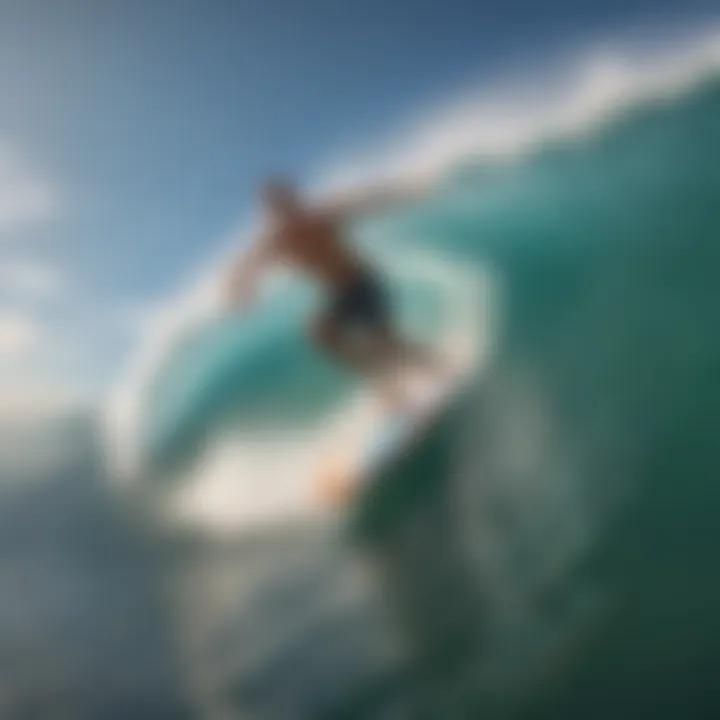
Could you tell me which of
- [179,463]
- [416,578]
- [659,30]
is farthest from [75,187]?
[659,30]

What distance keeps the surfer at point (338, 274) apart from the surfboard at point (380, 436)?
2cm

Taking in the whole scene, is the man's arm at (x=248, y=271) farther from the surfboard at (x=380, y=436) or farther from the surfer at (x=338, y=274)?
the surfboard at (x=380, y=436)

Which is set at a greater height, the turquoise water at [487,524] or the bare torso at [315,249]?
the bare torso at [315,249]

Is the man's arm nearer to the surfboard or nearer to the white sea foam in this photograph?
A: the white sea foam

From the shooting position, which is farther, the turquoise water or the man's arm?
the man's arm

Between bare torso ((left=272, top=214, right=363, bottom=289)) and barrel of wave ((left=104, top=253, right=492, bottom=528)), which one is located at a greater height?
bare torso ((left=272, top=214, right=363, bottom=289))

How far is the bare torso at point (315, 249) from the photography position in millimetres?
1630

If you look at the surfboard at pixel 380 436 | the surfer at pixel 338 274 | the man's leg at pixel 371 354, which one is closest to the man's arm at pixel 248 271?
the surfer at pixel 338 274

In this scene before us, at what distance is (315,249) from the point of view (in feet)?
5.38

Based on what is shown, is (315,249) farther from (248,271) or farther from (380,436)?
(380,436)

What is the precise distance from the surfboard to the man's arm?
0.73 ft

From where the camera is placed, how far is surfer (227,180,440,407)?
160 centimetres

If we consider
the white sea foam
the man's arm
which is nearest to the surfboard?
the white sea foam

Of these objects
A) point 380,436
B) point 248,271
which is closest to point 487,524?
point 380,436
